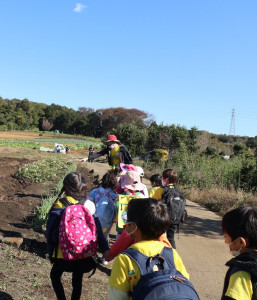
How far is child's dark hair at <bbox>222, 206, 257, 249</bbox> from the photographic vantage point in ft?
6.00

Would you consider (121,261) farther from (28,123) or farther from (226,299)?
(28,123)

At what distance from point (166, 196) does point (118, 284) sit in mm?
2348

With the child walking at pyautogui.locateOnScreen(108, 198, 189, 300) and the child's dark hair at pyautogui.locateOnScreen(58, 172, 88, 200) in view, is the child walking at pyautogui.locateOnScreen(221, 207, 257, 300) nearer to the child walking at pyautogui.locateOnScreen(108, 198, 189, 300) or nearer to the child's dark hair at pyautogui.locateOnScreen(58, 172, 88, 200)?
the child walking at pyautogui.locateOnScreen(108, 198, 189, 300)

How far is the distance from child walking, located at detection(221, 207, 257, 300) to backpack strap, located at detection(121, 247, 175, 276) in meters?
0.35

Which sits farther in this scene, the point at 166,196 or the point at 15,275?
the point at 166,196

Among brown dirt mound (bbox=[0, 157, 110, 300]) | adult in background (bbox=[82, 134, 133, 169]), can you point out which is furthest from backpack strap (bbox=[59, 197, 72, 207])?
adult in background (bbox=[82, 134, 133, 169])

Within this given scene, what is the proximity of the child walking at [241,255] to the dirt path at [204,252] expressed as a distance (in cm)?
262

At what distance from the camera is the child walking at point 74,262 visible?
2962mm

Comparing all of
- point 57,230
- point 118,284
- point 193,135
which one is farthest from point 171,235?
point 193,135

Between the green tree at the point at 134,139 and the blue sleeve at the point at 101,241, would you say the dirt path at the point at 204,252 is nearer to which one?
the blue sleeve at the point at 101,241

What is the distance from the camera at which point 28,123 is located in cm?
7481

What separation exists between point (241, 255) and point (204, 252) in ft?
13.9

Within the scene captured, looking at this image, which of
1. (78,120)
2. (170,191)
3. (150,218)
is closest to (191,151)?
(170,191)

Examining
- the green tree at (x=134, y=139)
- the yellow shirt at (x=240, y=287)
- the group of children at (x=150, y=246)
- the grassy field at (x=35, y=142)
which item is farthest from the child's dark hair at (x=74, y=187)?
the grassy field at (x=35, y=142)
